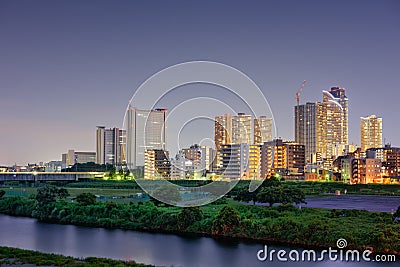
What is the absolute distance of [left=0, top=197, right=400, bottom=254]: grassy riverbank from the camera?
1725cm

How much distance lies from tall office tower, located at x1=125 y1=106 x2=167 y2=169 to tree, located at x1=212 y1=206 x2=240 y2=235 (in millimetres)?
26670

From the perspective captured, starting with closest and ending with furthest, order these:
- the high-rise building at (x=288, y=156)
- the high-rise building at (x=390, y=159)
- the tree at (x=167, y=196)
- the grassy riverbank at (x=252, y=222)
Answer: the grassy riverbank at (x=252, y=222)
the tree at (x=167, y=196)
the high-rise building at (x=390, y=159)
the high-rise building at (x=288, y=156)

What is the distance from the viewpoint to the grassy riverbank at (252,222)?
17.2 meters

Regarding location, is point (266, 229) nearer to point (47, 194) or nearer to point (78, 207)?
point (78, 207)

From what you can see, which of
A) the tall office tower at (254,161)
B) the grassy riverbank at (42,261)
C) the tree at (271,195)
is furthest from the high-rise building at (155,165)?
the grassy riverbank at (42,261)

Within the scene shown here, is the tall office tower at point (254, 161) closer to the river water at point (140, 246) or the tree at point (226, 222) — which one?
the river water at point (140, 246)

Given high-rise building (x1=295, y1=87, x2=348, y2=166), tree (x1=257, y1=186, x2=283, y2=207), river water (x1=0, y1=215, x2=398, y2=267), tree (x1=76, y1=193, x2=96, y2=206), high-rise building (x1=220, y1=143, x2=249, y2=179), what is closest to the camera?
river water (x1=0, y1=215, x2=398, y2=267)

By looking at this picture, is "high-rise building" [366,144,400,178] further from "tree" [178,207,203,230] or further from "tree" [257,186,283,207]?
"tree" [178,207,203,230]

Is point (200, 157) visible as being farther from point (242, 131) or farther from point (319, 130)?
point (319, 130)

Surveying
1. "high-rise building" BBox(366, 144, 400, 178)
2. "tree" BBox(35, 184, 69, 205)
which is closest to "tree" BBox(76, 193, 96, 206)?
"tree" BBox(35, 184, 69, 205)

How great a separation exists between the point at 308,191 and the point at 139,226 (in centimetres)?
2533

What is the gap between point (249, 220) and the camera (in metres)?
20.2

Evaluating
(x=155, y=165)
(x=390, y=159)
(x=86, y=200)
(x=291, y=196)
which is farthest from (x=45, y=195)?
(x=390, y=159)

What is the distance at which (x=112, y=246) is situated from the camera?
18688mm
